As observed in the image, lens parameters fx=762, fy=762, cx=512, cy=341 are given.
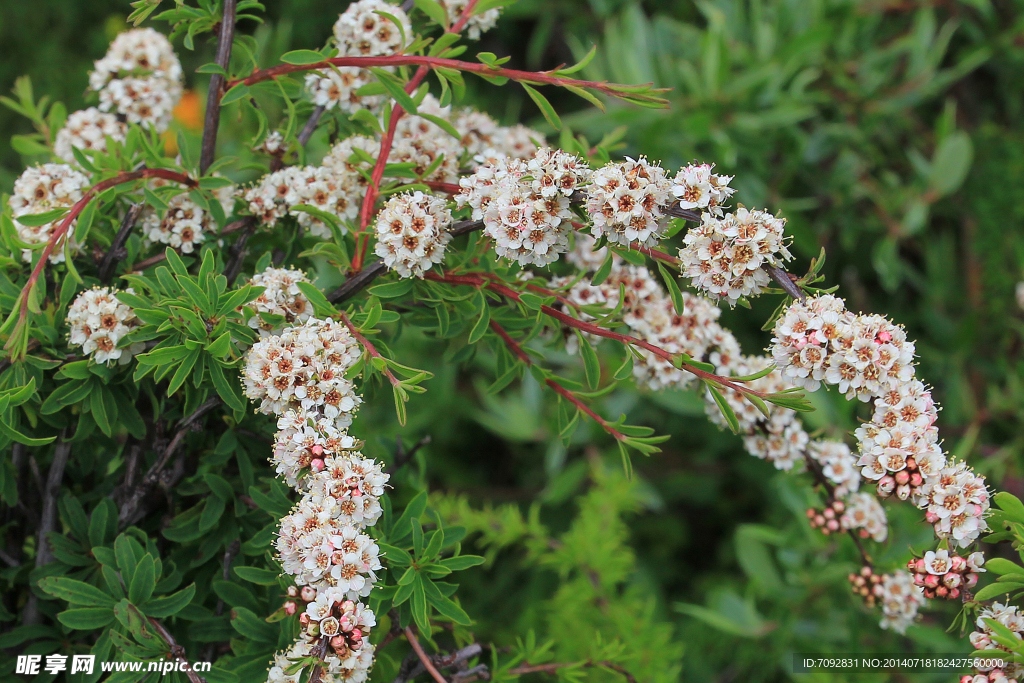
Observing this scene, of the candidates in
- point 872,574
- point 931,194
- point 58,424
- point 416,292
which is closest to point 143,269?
point 58,424

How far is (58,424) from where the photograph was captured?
0.83 metres

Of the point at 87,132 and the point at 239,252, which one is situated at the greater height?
the point at 87,132

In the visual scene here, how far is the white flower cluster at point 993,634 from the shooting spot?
0.69 meters

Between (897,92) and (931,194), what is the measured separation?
0.30 meters

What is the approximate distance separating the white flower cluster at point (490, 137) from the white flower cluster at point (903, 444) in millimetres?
505

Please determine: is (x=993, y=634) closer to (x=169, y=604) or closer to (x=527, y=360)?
(x=527, y=360)

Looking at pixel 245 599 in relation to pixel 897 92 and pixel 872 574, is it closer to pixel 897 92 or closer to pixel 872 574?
pixel 872 574

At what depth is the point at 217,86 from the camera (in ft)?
2.93

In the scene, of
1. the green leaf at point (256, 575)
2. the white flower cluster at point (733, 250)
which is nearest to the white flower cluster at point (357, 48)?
the white flower cluster at point (733, 250)

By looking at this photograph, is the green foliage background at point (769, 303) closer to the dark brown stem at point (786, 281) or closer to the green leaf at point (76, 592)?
the green leaf at point (76, 592)

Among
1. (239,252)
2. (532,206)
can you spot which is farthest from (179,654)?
(532,206)

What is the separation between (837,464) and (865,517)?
0.24 feet

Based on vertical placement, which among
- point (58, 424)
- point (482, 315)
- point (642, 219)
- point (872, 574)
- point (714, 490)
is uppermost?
point (642, 219)

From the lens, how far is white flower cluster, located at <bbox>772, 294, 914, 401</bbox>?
69 centimetres
